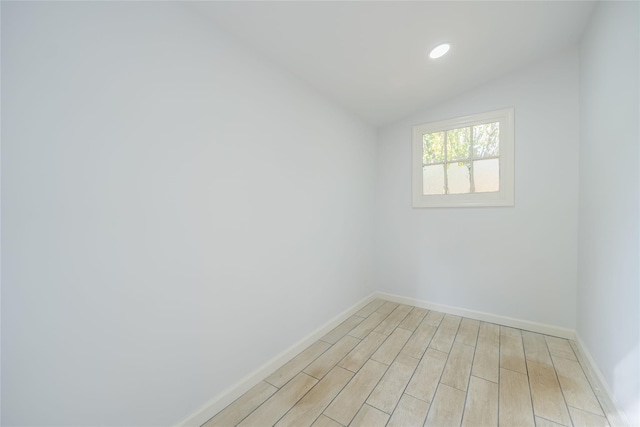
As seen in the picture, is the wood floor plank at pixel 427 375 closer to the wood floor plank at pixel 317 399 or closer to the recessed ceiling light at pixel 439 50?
the wood floor plank at pixel 317 399

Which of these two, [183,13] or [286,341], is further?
Result: [286,341]

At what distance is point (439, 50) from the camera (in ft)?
5.92

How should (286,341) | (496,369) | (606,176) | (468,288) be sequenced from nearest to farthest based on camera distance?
(606,176), (496,369), (286,341), (468,288)

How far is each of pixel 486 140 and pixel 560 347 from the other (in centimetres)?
200

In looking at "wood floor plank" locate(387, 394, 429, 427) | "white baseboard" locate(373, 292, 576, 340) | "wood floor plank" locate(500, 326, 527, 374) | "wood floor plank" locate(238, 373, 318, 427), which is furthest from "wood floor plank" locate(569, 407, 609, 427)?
"wood floor plank" locate(238, 373, 318, 427)

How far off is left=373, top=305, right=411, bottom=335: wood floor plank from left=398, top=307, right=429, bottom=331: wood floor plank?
47 mm

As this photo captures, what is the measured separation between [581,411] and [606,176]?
1.45 metres

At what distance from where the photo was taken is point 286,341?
1.84m

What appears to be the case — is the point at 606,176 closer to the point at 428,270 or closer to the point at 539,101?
the point at 539,101

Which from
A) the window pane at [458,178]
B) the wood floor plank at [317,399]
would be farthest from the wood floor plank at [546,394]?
the window pane at [458,178]

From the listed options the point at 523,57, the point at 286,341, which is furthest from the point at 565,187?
the point at 286,341

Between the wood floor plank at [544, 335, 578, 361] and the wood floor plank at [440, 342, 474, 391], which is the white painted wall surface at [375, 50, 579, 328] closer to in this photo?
the wood floor plank at [544, 335, 578, 361]

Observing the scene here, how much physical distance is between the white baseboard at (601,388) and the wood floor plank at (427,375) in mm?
839

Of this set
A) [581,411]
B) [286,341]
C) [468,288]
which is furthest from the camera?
[468,288]
